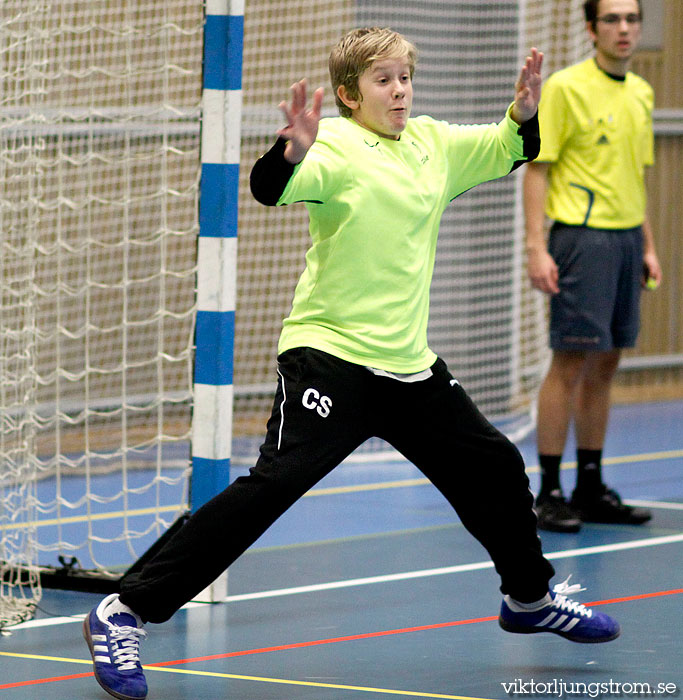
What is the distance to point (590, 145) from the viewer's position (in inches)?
223

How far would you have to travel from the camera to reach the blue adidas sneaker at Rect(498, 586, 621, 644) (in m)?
3.78

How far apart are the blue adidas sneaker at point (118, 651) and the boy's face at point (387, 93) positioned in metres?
1.31

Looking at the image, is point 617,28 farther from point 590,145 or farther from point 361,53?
point 361,53

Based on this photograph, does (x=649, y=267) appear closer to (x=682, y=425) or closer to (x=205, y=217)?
(x=205, y=217)

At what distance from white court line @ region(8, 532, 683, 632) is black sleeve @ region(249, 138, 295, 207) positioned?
1.71 meters

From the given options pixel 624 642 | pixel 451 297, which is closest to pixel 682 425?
pixel 451 297

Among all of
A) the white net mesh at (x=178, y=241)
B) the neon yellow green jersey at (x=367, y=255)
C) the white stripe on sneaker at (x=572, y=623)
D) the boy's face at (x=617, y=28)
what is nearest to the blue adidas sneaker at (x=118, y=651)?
the neon yellow green jersey at (x=367, y=255)

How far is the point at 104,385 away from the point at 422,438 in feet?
14.2

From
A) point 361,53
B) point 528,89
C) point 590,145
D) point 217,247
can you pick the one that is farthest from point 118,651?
point 590,145

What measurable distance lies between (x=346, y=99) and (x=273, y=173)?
21.7 inches

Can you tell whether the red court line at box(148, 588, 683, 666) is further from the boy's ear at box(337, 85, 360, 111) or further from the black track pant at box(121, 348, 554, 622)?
the boy's ear at box(337, 85, 360, 111)

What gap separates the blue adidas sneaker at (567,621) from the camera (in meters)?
3.78

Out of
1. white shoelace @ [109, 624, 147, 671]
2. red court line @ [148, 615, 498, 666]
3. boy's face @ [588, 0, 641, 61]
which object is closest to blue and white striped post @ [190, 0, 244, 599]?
red court line @ [148, 615, 498, 666]

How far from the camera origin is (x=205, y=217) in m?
4.45
